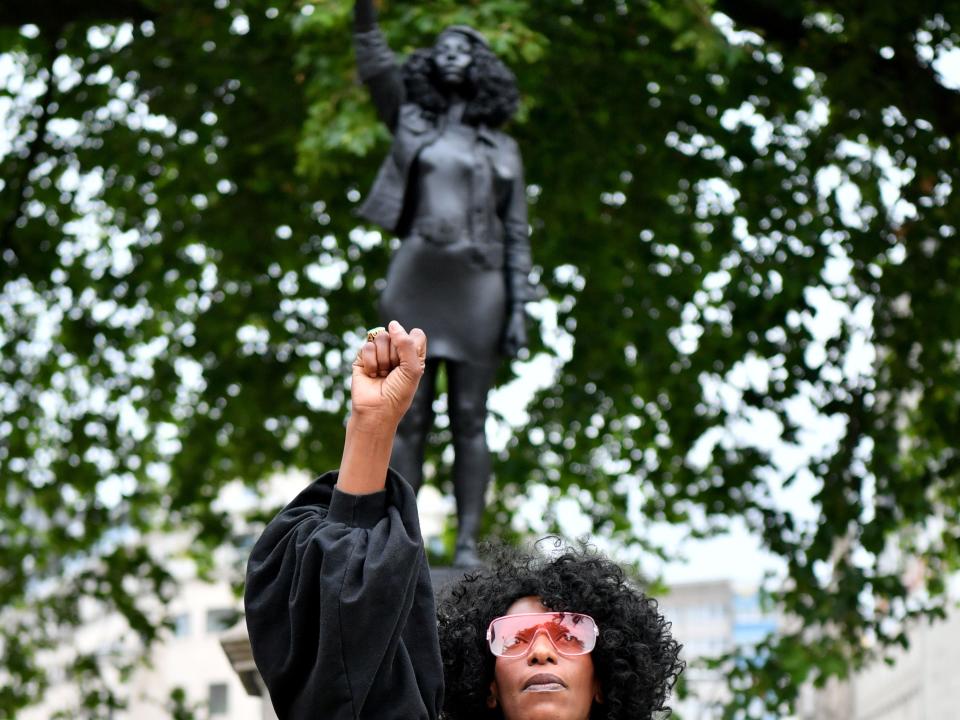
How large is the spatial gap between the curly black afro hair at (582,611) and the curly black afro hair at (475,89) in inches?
159

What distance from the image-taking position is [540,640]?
105 inches

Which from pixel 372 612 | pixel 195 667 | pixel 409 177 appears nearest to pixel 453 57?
pixel 409 177

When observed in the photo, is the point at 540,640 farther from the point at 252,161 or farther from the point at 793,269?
the point at 252,161

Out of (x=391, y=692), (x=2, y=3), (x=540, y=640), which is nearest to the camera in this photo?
(x=391, y=692)

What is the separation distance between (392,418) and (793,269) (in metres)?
9.20

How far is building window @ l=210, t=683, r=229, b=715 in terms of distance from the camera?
5367 centimetres

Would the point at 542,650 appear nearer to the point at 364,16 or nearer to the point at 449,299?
the point at 449,299

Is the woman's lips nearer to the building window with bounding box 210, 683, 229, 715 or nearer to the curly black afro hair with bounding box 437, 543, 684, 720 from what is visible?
the curly black afro hair with bounding box 437, 543, 684, 720

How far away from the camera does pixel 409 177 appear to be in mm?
6617

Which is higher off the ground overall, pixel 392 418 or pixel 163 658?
pixel 392 418

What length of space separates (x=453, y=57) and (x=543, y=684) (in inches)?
176

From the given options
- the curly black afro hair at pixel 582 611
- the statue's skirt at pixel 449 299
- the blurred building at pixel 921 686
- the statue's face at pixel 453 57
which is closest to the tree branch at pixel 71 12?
the statue's face at pixel 453 57

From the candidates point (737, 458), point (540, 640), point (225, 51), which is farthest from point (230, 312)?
point (540, 640)

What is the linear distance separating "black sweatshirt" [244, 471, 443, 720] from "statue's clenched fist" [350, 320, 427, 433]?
4.4 inches
